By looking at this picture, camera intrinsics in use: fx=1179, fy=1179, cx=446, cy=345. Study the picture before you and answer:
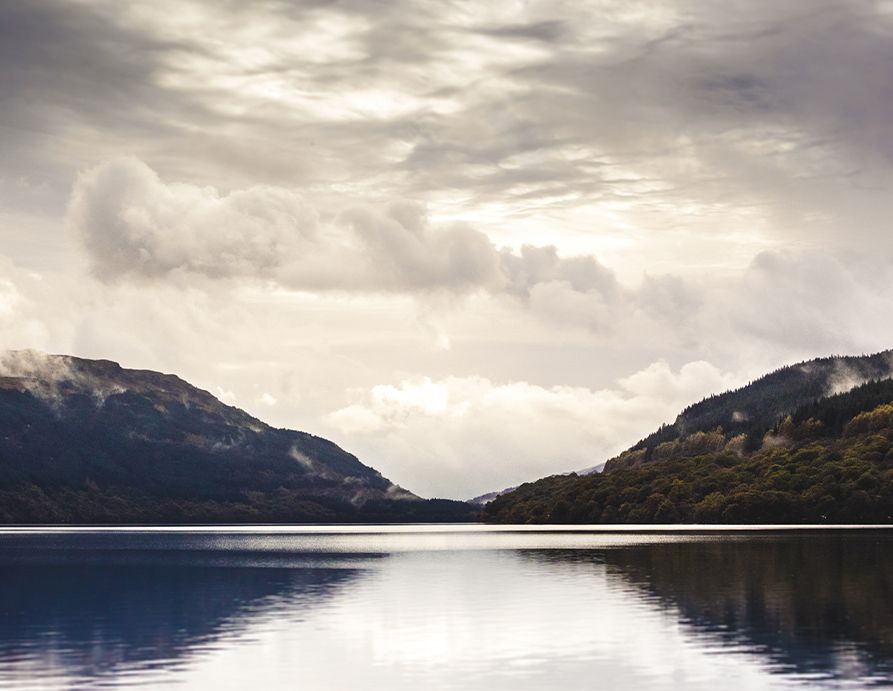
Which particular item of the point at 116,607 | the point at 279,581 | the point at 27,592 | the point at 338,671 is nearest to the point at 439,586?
the point at 279,581

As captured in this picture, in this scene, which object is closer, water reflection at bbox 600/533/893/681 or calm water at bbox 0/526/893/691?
calm water at bbox 0/526/893/691

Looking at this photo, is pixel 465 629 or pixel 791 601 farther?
pixel 791 601

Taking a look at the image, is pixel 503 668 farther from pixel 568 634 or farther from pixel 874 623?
pixel 874 623

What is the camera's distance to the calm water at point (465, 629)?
6219 centimetres

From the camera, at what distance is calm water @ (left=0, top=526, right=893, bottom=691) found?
62.2 metres

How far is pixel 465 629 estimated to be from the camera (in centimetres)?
8362

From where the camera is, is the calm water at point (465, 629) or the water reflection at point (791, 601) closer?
the calm water at point (465, 629)

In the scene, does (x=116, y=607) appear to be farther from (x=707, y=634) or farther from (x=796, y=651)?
(x=796, y=651)

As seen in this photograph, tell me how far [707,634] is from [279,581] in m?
75.3

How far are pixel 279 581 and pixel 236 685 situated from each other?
84.3 m

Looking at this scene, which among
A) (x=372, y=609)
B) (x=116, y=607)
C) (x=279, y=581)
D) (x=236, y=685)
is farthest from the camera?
(x=279, y=581)

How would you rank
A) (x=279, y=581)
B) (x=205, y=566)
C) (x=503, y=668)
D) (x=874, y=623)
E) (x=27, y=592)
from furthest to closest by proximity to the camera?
(x=205, y=566), (x=279, y=581), (x=27, y=592), (x=874, y=623), (x=503, y=668)

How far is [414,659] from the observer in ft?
229

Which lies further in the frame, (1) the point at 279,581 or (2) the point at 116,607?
(1) the point at 279,581
